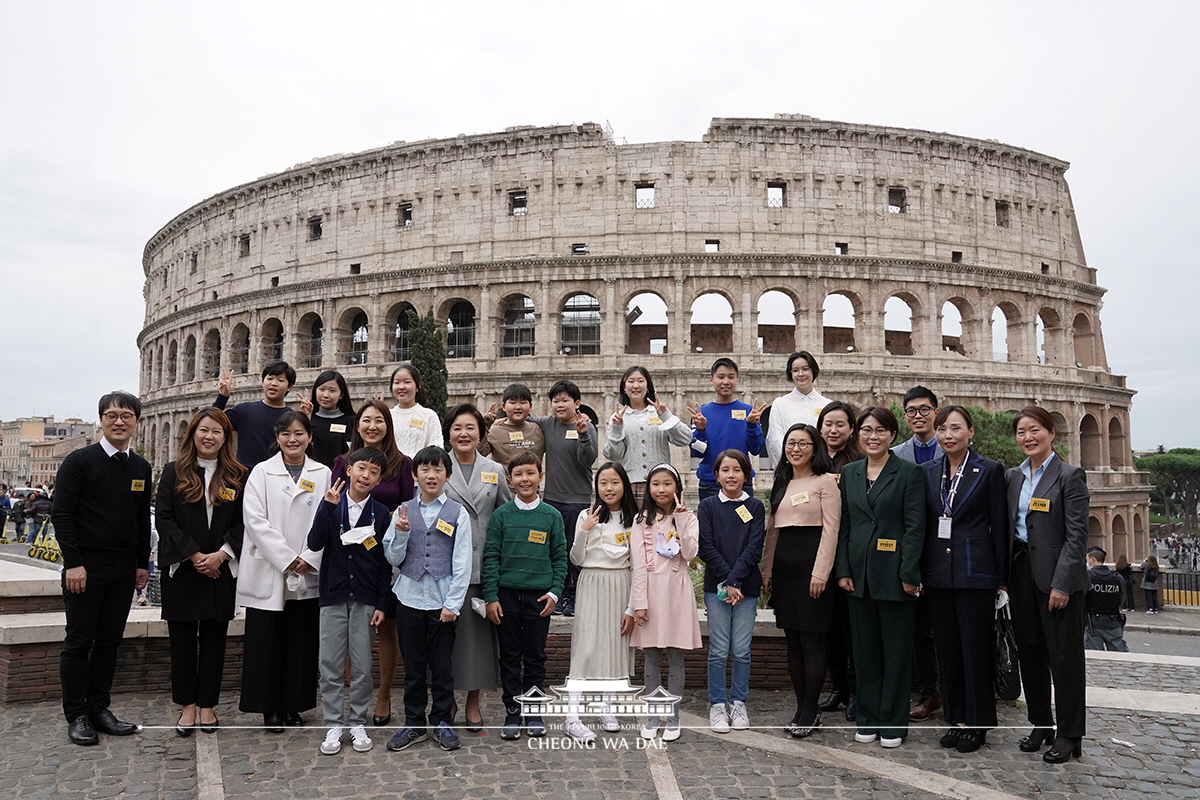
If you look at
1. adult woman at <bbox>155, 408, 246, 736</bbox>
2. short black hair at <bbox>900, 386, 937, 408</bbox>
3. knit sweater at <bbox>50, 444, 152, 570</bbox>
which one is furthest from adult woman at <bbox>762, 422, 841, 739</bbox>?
knit sweater at <bbox>50, 444, 152, 570</bbox>

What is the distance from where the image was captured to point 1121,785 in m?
4.73

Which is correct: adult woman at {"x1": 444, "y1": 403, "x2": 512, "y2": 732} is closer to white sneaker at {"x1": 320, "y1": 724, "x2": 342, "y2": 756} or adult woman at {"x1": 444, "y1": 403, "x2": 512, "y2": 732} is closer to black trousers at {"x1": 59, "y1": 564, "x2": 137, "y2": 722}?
white sneaker at {"x1": 320, "y1": 724, "x2": 342, "y2": 756}

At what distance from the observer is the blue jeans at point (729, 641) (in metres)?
5.65

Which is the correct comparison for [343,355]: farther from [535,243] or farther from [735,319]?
[735,319]

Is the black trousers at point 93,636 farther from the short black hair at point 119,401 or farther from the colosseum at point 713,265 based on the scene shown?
the colosseum at point 713,265

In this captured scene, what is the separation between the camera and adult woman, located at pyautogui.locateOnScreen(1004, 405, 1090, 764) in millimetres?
5012

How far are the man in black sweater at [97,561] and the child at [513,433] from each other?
285 centimetres

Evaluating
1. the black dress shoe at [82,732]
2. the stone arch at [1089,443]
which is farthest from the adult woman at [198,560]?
the stone arch at [1089,443]

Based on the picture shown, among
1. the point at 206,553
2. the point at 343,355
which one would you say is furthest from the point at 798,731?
the point at 343,355

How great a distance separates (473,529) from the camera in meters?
5.81

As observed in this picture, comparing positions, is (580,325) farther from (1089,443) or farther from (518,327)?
(1089,443)

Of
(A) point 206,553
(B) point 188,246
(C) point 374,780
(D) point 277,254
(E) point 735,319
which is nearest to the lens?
(C) point 374,780

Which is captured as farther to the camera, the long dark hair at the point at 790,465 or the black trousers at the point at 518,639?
the long dark hair at the point at 790,465

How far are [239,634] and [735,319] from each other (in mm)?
23730
